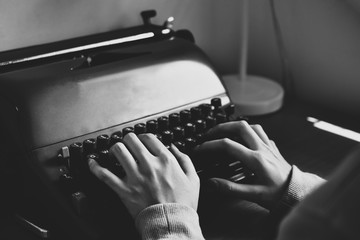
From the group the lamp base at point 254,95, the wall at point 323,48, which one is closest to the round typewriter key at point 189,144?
the lamp base at point 254,95

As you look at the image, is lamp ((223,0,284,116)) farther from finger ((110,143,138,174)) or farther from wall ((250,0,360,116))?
finger ((110,143,138,174))

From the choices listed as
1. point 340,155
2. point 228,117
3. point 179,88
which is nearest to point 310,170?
point 340,155

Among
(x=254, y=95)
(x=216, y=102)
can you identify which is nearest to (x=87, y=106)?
(x=216, y=102)

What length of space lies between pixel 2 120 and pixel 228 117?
55cm

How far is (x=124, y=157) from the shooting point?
96 centimetres

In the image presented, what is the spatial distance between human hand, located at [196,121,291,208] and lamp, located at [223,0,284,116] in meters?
0.41

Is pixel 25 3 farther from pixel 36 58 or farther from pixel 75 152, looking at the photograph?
pixel 75 152

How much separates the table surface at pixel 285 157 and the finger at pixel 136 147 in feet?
0.60

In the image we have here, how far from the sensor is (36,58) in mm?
1170

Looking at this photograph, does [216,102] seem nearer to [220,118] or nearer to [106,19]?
[220,118]

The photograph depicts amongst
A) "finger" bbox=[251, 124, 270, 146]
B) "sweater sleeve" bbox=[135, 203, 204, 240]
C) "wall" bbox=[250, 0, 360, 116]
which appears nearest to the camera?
"sweater sleeve" bbox=[135, 203, 204, 240]

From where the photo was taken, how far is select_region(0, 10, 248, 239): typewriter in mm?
949

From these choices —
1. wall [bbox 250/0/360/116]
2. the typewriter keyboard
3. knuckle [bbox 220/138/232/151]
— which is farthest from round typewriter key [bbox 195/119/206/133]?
wall [bbox 250/0/360/116]

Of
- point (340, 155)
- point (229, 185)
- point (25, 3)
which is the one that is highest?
point (25, 3)
